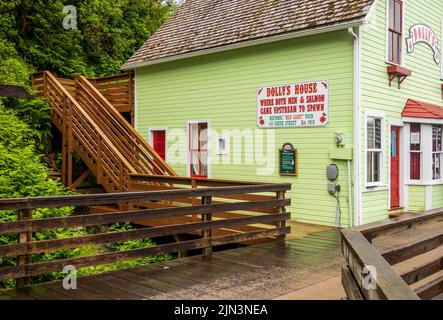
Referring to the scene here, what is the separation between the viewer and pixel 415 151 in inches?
488

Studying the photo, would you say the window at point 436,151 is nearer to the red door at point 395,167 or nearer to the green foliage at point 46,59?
the red door at point 395,167

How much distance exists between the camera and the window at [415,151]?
1240 cm

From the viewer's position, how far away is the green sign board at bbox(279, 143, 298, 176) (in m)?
11.4

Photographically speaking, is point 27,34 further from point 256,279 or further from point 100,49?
point 256,279

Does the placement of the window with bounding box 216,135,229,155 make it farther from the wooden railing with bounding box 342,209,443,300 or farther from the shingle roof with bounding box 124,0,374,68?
the wooden railing with bounding box 342,209,443,300

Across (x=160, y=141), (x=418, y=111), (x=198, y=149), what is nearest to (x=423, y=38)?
(x=418, y=111)

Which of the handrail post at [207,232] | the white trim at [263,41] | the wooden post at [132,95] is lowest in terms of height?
the handrail post at [207,232]

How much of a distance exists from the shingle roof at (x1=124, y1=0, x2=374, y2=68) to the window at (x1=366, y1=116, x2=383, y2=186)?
242 cm

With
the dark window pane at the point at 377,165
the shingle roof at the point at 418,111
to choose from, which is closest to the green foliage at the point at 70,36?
the dark window pane at the point at 377,165

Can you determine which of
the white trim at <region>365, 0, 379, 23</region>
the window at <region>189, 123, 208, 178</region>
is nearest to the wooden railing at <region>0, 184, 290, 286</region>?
the white trim at <region>365, 0, 379, 23</region>

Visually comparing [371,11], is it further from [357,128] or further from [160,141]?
[160,141]

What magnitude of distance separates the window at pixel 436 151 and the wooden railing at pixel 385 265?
25.3 ft
